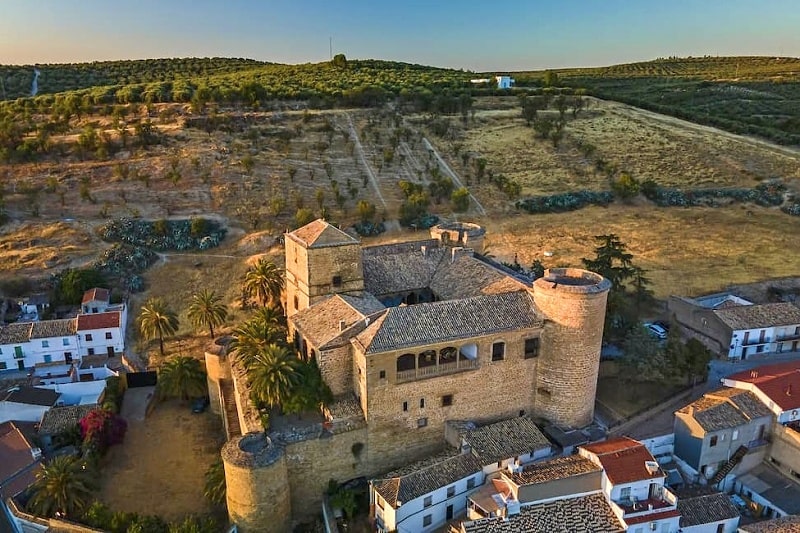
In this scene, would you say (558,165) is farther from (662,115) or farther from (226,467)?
(226,467)

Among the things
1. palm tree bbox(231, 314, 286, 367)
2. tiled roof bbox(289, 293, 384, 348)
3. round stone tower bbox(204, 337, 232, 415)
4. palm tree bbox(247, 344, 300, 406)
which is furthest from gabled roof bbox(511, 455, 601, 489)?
round stone tower bbox(204, 337, 232, 415)

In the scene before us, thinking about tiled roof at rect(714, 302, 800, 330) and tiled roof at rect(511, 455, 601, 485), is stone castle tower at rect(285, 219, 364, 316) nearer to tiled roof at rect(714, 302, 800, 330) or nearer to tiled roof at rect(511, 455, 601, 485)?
tiled roof at rect(511, 455, 601, 485)

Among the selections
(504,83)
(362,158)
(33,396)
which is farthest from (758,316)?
(504,83)

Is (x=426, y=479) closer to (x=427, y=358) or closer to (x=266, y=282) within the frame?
(x=427, y=358)

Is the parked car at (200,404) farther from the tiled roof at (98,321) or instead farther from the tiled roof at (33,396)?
the tiled roof at (98,321)

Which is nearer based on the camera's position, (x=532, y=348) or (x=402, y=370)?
(x=402, y=370)

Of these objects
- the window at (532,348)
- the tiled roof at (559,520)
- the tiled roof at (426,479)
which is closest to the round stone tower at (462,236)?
the window at (532,348)

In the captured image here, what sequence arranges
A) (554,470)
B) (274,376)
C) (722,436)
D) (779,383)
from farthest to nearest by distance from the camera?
(779,383) < (722,436) < (274,376) < (554,470)

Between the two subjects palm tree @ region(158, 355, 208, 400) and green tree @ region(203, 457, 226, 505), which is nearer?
green tree @ region(203, 457, 226, 505)
